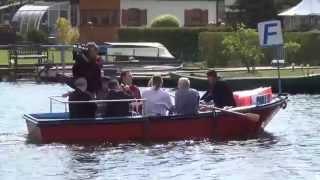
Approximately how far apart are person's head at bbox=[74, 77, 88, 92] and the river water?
132cm

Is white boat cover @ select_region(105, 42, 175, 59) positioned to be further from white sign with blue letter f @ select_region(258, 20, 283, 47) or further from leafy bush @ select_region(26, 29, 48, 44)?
white sign with blue letter f @ select_region(258, 20, 283, 47)

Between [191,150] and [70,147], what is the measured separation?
2.71 m

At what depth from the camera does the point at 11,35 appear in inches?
2825

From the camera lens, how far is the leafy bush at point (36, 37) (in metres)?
69.6

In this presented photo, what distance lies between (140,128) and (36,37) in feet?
157

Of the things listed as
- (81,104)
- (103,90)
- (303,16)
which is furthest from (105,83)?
(303,16)

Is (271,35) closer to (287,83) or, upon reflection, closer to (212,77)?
(212,77)

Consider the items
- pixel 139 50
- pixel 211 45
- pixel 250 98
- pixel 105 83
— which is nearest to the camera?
pixel 105 83

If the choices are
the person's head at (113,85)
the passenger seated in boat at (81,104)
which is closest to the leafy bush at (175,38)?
the person's head at (113,85)

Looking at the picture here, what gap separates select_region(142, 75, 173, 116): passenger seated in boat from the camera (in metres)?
23.5

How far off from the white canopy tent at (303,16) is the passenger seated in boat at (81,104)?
33707 millimetres

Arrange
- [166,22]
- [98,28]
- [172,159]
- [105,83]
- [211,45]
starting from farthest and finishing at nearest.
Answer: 1. [98,28]
2. [166,22]
3. [211,45]
4. [105,83]
5. [172,159]

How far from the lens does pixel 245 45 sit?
47.4 meters

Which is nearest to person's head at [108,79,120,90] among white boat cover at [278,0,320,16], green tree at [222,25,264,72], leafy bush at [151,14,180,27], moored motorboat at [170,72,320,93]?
moored motorboat at [170,72,320,93]
